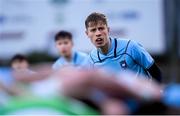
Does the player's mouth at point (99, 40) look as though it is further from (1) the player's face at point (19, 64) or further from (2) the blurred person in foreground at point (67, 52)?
(1) the player's face at point (19, 64)

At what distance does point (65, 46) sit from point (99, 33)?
8.59 ft

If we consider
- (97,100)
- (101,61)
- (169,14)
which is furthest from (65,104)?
(169,14)

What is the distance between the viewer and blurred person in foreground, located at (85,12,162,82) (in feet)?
20.7

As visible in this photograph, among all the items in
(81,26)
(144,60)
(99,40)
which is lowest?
(81,26)

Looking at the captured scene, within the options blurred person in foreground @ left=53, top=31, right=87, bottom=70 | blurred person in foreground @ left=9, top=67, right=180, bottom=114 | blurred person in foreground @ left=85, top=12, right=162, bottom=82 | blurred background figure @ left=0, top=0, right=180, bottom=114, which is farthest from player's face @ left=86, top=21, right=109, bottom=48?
blurred background figure @ left=0, top=0, right=180, bottom=114

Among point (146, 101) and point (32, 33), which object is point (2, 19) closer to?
point (32, 33)

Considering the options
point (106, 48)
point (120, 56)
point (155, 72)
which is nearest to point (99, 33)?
point (106, 48)

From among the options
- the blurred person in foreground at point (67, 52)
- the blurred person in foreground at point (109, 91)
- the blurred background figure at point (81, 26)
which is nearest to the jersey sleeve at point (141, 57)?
the blurred person in foreground at point (67, 52)

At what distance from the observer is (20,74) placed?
289 cm

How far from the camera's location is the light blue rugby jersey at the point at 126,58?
6414mm

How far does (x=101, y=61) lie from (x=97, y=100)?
3778 millimetres

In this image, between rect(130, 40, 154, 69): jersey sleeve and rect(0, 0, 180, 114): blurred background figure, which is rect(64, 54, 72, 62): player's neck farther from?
rect(0, 0, 180, 114): blurred background figure

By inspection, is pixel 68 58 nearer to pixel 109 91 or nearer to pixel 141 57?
pixel 141 57

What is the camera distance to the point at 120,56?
21.3 ft
